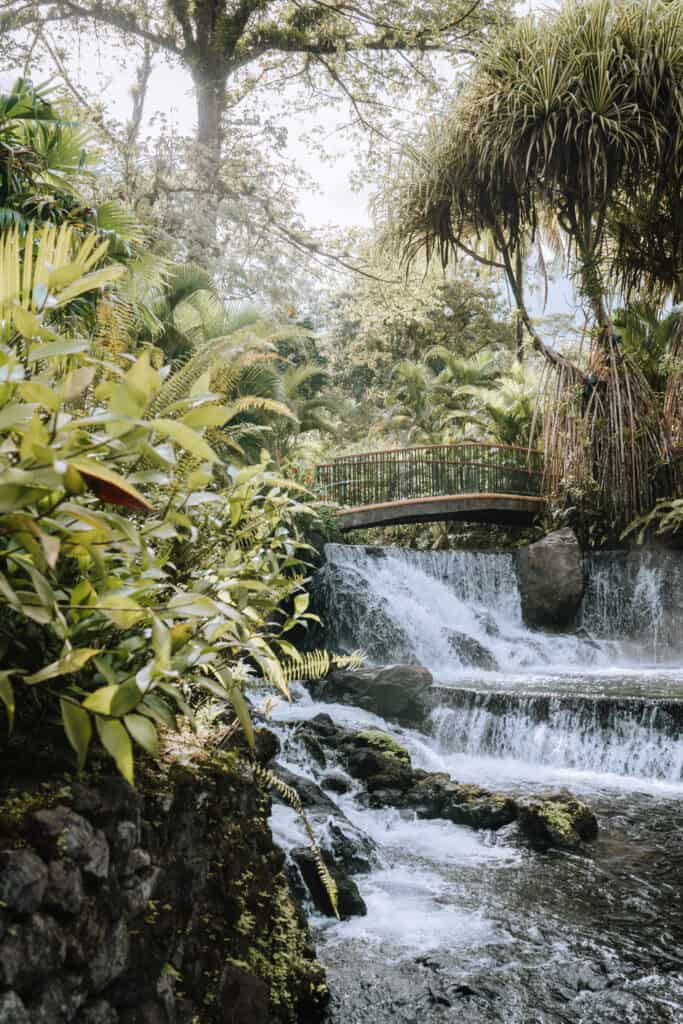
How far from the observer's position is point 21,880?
1.35 metres

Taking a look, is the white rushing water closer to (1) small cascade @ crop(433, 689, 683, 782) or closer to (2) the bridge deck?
(2) the bridge deck

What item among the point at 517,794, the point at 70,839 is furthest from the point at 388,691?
the point at 70,839

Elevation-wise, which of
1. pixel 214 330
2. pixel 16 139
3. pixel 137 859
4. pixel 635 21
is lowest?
pixel 137 859

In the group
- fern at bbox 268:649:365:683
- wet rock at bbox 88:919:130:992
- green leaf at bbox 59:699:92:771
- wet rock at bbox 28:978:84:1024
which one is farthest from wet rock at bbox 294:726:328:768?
green leaf at bbox 59:699:92:771

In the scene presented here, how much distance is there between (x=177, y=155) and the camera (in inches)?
524

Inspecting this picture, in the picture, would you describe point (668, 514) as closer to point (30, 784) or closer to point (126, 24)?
point (30, 784)

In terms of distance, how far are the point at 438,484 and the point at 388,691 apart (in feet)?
22.0

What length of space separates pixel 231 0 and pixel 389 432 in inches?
472

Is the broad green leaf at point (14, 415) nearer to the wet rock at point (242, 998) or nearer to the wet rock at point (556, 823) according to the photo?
A: the wet rock at point (242, 998)

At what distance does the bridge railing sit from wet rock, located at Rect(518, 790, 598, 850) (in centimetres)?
832

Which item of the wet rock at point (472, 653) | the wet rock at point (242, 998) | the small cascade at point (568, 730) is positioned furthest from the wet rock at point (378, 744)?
the wet rock at point (472, 653)

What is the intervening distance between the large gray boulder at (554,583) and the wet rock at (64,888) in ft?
37.1

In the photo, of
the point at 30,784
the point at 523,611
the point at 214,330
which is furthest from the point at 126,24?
the point at 30,784

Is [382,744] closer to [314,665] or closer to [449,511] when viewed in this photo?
[314,665]
